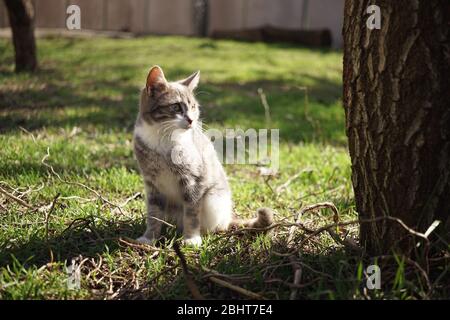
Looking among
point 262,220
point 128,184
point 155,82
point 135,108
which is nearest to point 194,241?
point 262,220

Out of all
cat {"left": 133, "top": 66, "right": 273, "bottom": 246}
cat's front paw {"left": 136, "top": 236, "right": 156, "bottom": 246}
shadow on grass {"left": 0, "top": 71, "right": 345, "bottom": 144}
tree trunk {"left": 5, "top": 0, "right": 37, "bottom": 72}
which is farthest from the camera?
tree trunk {"left": 5, "top": 0, "right": 37, "bottom": 72}

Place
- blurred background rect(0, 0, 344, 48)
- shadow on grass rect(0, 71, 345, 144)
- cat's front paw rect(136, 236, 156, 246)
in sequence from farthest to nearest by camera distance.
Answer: blurred background rect(0, 0, 344, 48), shadow on grass rect(0, 71, 345, 144), cat's front paw rect(136, 236, 156, 246)

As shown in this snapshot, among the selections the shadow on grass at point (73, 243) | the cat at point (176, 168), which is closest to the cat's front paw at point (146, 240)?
the cat at point (176, 168)

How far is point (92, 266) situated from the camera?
2434 mm

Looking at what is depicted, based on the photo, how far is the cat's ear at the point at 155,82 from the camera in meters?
2.90

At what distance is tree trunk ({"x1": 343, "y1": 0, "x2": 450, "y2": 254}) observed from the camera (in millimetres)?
2111

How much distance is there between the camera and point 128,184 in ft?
12.0

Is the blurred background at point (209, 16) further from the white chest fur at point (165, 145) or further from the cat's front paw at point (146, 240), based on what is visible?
the cat's front paw at point (146, 240)

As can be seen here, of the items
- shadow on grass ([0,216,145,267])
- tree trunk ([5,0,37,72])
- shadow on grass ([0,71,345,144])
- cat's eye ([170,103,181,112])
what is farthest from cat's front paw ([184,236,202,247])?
tree trunk ([5,0,37,72])

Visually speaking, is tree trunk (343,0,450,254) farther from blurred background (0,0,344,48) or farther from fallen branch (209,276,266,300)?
blurred background (0,0,344,48)

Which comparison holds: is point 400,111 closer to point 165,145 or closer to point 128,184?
point 165,145

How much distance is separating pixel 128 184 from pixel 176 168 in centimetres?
92

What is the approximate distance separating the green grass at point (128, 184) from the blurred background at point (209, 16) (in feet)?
14.0

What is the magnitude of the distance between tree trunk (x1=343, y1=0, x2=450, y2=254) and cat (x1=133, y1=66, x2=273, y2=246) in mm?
661
